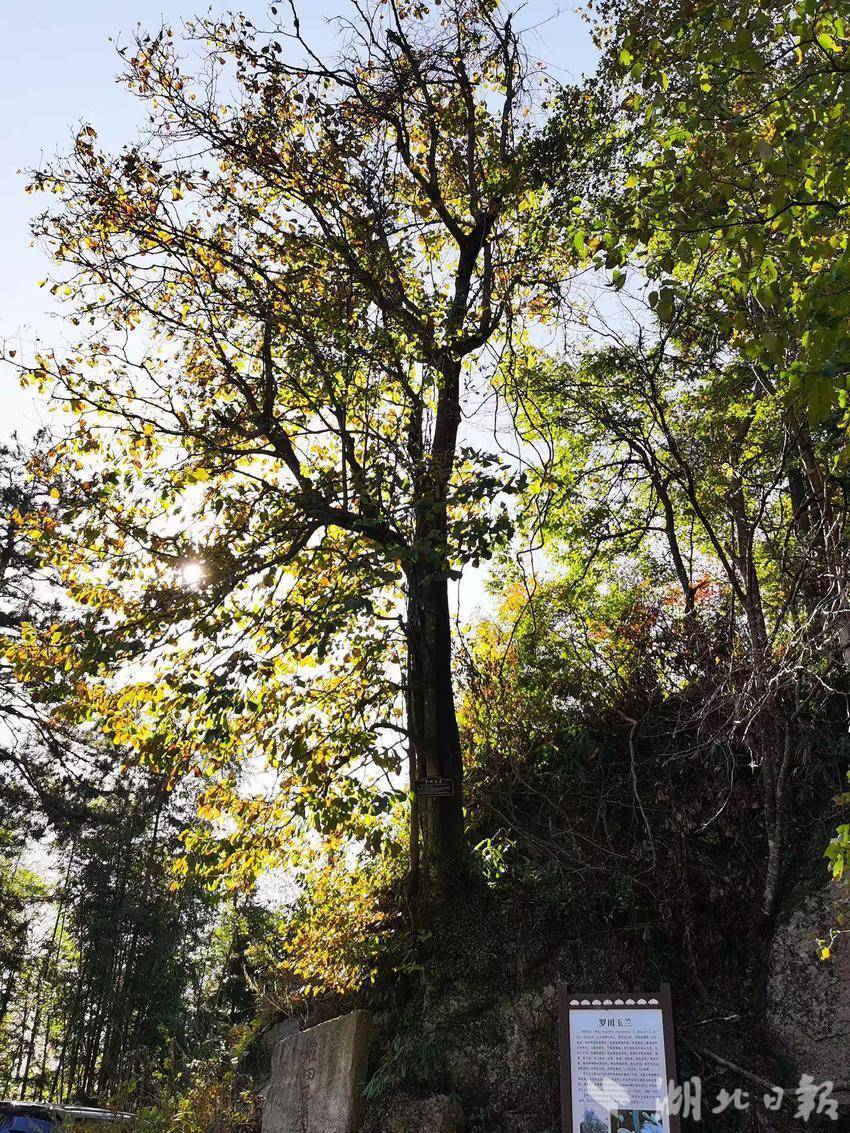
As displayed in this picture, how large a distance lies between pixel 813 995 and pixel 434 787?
3.71 m

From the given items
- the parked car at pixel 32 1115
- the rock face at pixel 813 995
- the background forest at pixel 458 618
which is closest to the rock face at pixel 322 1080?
the background forest at pixel 458 618

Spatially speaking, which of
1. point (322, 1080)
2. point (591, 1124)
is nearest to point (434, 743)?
point (322, 1080)

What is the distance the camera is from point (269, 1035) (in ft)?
33.3

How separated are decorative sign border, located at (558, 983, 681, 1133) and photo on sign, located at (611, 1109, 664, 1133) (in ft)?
0.33

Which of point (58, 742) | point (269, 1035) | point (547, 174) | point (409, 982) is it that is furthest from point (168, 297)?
point (58, 742)

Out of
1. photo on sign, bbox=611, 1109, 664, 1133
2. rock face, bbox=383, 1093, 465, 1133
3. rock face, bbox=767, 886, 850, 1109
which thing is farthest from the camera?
rock face, bbox=383, 1093, 465, 1133

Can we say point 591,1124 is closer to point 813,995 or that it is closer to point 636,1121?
point 636,1121

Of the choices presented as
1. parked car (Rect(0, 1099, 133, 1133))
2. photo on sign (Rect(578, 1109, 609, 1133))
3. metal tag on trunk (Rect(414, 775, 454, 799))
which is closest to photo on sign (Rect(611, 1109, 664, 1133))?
photo on sign (Rect(578, 1109, 609, 1133))

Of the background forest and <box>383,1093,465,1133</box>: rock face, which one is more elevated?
the background forest

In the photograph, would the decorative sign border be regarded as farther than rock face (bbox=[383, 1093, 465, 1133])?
No

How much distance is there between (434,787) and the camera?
8.51 m

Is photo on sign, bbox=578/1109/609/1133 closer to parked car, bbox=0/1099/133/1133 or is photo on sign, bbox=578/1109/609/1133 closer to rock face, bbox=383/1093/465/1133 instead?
rock face, bbox=383/1093/465/1133

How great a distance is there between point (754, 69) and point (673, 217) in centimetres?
85

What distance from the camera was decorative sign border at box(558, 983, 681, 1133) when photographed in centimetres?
581
